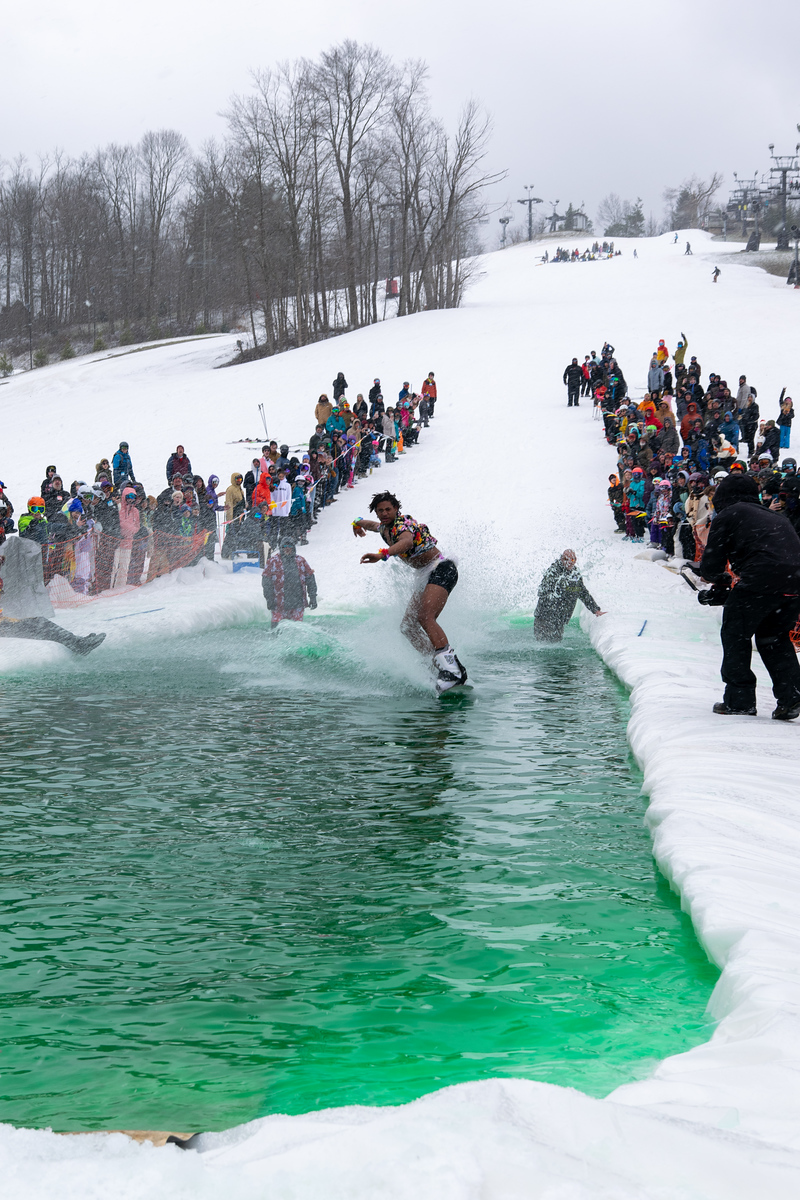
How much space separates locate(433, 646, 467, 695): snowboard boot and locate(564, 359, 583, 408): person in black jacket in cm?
2366

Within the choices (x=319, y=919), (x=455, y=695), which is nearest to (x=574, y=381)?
(x=455, y=695)

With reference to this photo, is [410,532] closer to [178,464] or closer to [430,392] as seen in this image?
[178,464]

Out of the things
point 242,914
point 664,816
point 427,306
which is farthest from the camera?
point 427,306

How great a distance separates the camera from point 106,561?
49.4 feet

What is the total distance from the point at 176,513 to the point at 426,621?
26.9 ft

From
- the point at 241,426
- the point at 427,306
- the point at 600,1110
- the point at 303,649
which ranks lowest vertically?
the point at 303,649

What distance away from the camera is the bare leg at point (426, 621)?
959 cm

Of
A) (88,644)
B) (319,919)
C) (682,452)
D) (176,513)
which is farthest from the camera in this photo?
(682,452)

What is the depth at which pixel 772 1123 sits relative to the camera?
265 centimetres

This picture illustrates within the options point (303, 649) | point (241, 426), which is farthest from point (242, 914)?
point (241, 426)

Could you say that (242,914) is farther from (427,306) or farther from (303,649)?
(427,306)

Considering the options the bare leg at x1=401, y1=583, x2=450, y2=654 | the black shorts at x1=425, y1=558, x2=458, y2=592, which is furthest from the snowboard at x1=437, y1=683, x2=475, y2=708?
the black shorts at x1=425, y1=558, x2=458, y2=592

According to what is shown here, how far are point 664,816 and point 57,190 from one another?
77426mm

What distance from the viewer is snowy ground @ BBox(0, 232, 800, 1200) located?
7.90ft
